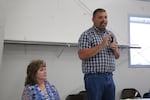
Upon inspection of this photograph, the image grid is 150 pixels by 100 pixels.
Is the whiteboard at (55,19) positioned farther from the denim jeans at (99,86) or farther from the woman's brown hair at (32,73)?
the denim jeans at (99,86)

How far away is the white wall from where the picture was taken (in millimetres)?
3551

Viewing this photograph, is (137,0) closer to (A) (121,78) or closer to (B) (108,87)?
(A) (121,78)

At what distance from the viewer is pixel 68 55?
3904mm

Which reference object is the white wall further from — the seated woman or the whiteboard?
the seated woman

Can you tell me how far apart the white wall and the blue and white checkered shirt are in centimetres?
154

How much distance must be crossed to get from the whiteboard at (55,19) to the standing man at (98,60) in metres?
1.52

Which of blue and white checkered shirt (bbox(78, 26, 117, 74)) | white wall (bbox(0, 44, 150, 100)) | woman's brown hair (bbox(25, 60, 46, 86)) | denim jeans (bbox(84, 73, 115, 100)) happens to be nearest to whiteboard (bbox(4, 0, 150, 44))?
white wall (bbox(0, 44, 150, 100))

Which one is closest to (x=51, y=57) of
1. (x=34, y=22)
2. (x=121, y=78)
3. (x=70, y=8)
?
(x=34, y=22)

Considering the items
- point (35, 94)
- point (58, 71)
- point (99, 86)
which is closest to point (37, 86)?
point (35, 94)

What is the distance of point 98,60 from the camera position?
2.26 m

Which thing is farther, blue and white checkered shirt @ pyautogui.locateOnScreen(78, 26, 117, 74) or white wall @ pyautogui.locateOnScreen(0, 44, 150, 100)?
white wall @ pyautogui.locateOnScreen(0, 44, 150, 100)

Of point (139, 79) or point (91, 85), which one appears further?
point (139, 79)

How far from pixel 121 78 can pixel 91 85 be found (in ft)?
6.97

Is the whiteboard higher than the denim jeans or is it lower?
higher
